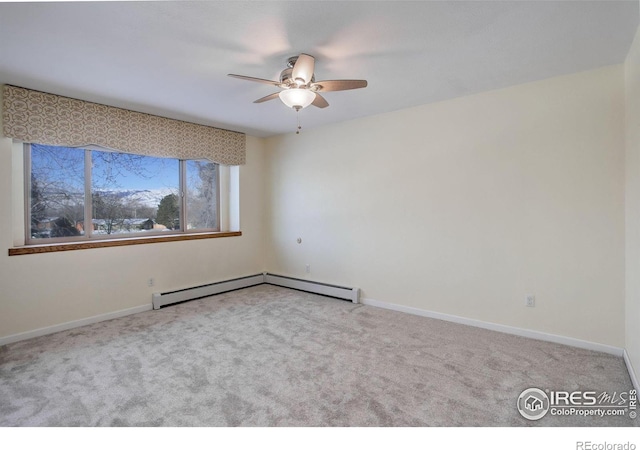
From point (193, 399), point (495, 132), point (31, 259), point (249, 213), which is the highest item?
point (495, 132)

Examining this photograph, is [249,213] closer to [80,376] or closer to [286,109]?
[286,109]

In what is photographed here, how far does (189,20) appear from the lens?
2.01 metres

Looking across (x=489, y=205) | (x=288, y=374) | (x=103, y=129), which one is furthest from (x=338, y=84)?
→ (x=103, y=129)

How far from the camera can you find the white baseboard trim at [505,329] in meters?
2.75

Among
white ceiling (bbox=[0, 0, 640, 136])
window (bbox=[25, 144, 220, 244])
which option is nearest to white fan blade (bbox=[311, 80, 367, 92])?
white ceiling (bbox=[0, 0, 640, 136])

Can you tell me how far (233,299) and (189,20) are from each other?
11.0ft

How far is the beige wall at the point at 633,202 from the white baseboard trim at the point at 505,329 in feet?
0.64

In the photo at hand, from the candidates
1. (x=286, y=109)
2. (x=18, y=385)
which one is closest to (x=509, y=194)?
(x=286, y=109)

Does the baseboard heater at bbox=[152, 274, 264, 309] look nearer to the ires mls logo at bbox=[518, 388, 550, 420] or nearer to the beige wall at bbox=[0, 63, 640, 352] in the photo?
the beige wall at bbox=[0, 63, 640, 352]
